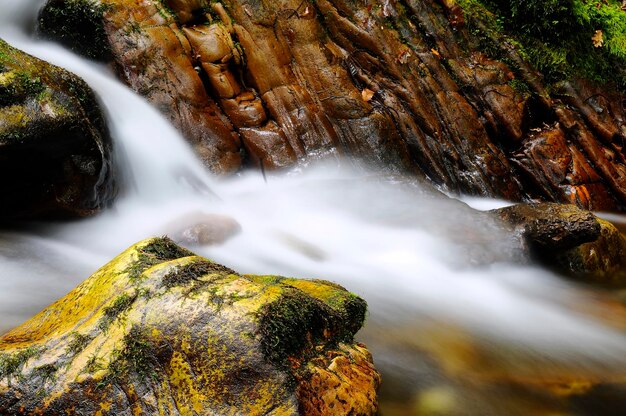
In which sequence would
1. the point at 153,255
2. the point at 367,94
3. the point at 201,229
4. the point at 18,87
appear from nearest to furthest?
the point at 153,255 → the point at 18,87 → the point at 201,229 → the point at 367,94

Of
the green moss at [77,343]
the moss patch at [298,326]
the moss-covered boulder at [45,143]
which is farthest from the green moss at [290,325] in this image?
the moss-covered boulder at [45,143]

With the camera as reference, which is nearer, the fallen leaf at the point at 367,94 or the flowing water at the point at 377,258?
the flowing water at the point at 377,258

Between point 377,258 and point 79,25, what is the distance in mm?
5641

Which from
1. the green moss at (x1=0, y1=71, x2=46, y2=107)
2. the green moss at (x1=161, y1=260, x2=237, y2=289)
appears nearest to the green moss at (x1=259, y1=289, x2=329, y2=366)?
the green moss at (x1=161, y1=260, x2=237, y2=289)

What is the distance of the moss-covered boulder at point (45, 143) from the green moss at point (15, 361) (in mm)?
2715

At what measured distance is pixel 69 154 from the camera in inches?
177

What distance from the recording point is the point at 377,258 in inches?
228

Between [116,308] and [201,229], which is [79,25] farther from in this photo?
[116,308]

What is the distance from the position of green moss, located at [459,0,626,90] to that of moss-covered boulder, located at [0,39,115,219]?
778 centimetres

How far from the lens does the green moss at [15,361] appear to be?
6.25 ft

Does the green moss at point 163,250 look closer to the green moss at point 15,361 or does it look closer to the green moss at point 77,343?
the green moss at point 77,343

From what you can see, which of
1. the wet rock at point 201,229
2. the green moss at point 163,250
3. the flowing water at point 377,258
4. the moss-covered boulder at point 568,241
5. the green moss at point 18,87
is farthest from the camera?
the moss-covered boulder at point 568,241

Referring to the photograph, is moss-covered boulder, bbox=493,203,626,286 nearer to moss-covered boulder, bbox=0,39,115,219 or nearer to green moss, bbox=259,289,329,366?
green moss, bbox=259,289,329,366

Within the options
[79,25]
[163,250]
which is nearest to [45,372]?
[163,250]
